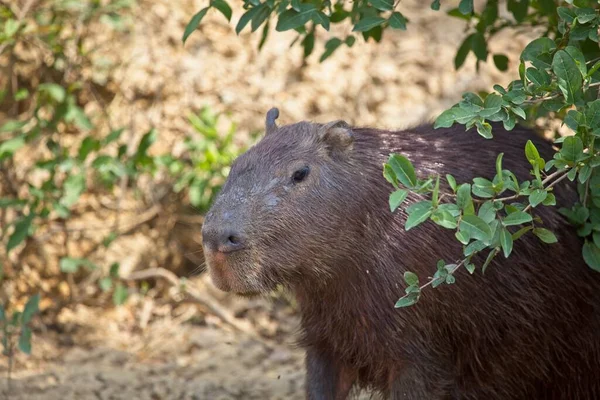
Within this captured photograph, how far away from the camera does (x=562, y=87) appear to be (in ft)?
11.6

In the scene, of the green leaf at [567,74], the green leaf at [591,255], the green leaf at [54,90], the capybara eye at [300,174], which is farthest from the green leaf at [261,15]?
the green leaf at [54,90]

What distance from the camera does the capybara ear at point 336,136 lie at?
14.1 ft

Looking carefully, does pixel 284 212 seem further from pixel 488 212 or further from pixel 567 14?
pixel 567 14

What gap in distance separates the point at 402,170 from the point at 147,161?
10.3 ft

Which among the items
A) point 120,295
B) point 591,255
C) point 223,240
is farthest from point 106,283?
point 591,255

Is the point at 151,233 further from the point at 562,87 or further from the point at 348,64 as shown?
the point at 562,87

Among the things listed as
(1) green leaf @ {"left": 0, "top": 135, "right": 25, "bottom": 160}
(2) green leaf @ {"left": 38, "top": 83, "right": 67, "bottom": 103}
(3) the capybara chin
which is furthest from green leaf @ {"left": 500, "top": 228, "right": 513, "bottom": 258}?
(2) green leaf @ {"left": 38, "top": 83, "right": 67, "bottom": 103}

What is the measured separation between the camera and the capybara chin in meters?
4.09

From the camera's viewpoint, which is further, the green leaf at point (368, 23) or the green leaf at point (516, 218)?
the green leaf at point (368, 23)

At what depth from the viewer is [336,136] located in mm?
4316

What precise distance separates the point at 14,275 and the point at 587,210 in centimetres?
409

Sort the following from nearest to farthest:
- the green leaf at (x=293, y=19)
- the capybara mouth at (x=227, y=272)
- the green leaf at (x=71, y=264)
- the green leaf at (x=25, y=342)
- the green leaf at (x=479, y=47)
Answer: the capybara mouth at (x=227, y=272) < the green leaf at (x=293, y=19) < the green leaf at (x=25, y=342) < the green leaf at (x=479, y=47) < the green leaf at (x=71, y=264)

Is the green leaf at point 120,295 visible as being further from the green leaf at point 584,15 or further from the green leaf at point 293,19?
the green leaf at point 584,15

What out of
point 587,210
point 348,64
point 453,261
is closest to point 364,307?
point 453,261
